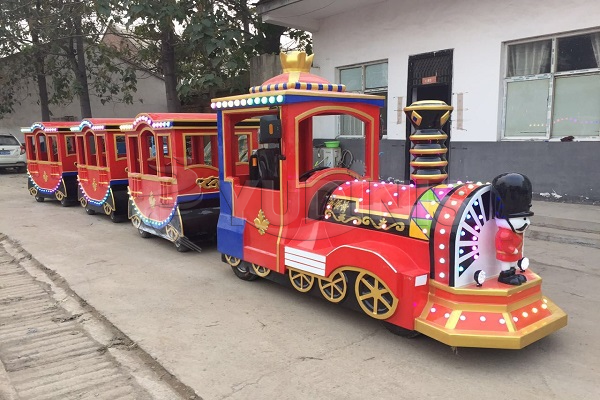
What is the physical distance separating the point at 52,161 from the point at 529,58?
10.9m

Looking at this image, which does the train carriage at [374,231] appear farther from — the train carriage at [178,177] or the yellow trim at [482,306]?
the train carriage at [178,177]

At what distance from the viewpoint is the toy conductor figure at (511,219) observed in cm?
344

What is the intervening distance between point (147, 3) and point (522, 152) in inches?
328

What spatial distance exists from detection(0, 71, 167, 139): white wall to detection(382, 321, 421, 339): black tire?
2147cm

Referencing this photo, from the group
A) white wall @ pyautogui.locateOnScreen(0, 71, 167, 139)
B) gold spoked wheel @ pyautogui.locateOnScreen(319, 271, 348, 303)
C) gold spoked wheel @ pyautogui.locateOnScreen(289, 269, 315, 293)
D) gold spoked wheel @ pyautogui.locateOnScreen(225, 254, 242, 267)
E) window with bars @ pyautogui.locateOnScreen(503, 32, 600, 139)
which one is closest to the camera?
gold spoked wheel @ pyautogui.locateOnScreen(319, 271, 348, 303)

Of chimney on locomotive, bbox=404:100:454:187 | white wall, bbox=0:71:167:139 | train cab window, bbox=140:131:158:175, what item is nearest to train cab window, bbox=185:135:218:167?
train cab window, bbox=140:131:158:175

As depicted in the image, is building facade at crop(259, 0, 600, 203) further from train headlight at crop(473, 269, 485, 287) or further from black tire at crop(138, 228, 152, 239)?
black tire at crop(138, 228, 152, 239)

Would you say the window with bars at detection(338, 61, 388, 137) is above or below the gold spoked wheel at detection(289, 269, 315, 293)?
above

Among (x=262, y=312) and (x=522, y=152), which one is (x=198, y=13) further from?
(x=262, y=312)

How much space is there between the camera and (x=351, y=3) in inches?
443

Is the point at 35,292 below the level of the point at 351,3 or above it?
below

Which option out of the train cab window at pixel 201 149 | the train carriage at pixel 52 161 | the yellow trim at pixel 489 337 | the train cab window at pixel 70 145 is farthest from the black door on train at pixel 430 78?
the train cab window at pixel 70 145

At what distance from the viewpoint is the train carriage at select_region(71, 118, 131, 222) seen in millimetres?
9078

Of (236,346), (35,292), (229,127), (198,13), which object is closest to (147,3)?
(198,13)
